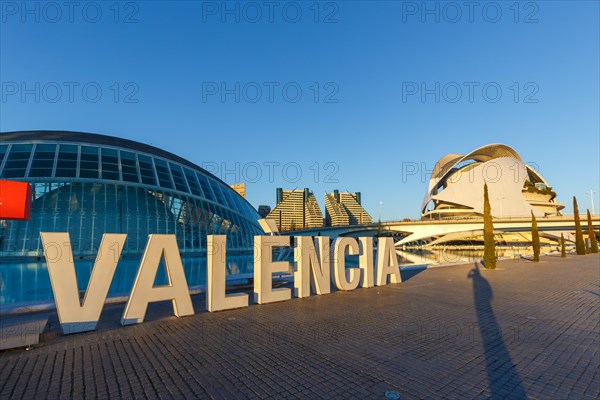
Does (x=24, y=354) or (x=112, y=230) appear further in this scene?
(x=112, y=230)

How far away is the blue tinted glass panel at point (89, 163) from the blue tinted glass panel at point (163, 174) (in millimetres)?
5486

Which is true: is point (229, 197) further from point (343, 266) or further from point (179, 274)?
point (179, 274)

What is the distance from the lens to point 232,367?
5641 millimetres

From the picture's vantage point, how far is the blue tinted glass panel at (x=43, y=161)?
94.1 feet

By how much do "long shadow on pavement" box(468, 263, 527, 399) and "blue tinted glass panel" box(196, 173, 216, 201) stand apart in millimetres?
31286

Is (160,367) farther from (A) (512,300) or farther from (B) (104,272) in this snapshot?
(A) (512,300)

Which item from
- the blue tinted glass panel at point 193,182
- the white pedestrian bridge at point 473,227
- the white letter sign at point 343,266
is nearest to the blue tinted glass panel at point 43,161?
the blue tinted glass panel at point 193,182

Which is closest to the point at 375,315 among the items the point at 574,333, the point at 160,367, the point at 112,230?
the point at 574,333

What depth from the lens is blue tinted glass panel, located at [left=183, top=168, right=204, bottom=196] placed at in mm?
36375

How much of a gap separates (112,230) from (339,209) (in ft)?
535

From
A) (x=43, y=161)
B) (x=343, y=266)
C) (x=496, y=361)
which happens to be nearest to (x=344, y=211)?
(x=43, y=161)

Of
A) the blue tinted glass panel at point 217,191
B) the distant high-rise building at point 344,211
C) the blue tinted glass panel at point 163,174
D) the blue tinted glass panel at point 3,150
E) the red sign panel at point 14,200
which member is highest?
the blue tinted glass panel at point 3,150

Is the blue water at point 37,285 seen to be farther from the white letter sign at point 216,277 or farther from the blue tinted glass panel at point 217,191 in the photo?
the blue tinted glass panel at point 217,191

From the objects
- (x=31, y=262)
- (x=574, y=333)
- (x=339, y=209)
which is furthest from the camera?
(x=339, y=209)
